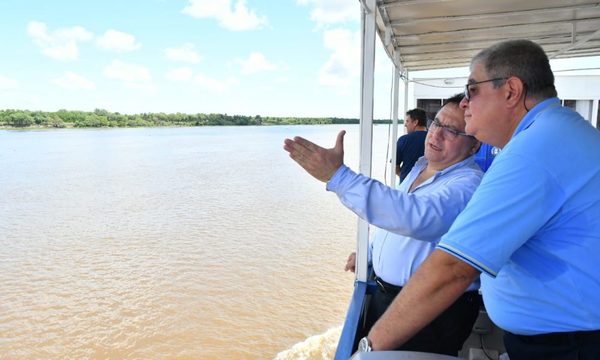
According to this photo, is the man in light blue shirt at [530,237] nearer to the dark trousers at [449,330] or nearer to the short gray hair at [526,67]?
the short gray hair at [526,67]

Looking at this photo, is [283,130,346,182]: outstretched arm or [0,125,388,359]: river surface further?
[0,125,388,359]: river surface

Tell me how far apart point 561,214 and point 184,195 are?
14889 mm

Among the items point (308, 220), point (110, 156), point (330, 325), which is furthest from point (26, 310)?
point (110, 156)

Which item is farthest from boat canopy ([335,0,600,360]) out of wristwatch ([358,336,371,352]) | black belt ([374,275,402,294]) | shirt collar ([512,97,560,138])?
shirt collar ([512,97,560,138])

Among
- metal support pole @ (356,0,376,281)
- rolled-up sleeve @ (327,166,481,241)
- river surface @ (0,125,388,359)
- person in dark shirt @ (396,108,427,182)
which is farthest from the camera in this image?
river surface @ (0,125,388,359)

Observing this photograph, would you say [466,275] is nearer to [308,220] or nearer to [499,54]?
[499,54]

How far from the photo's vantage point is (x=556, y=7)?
2754mm

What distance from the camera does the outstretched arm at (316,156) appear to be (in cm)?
146

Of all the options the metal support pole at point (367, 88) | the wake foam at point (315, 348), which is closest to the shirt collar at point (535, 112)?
the metal support pole at point (367, 88)

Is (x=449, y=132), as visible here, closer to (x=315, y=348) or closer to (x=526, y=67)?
(x=526, y=67)

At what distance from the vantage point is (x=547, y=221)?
0.96m

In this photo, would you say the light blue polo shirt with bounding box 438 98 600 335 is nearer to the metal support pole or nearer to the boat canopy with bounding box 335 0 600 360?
the boat canopy with bounding box 335 0 600 360

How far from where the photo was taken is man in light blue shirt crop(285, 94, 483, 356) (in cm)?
142

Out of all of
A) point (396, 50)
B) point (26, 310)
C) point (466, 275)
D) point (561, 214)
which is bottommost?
point (26, 310)
